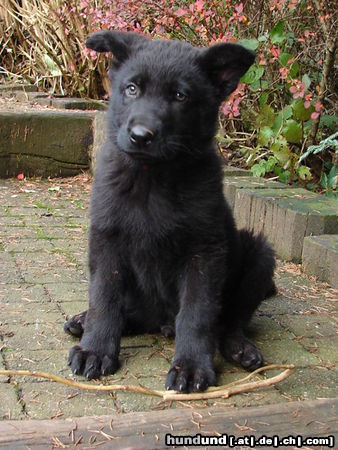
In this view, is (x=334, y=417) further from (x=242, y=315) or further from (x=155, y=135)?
(x=155, y=135)

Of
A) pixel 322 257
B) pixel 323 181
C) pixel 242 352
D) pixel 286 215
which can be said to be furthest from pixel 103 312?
pixel 323 181

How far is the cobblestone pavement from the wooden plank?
0.20m

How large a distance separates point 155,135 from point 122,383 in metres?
1.03

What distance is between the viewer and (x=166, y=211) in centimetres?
306

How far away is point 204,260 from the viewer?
3.05 metres

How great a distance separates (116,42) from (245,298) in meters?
1.34

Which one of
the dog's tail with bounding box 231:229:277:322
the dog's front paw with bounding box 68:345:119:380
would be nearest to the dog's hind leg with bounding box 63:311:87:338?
the dog's front paw with bounding box 68:345:119:380

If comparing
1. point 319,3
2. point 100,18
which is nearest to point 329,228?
point 319,3

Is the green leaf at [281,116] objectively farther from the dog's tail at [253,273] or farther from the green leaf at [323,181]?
the dog's tail at [253,273]

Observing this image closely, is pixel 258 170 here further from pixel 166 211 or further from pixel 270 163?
pixel 166 211

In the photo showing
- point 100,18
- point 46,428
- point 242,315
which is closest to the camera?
point 46,428

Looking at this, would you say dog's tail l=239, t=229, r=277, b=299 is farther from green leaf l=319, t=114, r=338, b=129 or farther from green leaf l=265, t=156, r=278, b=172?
green leaf l=319, t=114, r=338, b=129

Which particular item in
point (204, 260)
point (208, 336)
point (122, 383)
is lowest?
point (122, 383)

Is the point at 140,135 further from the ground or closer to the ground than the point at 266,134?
further from the ground
